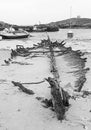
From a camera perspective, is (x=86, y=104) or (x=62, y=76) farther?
(x=62, y=76)

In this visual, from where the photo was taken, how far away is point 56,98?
5508 mm

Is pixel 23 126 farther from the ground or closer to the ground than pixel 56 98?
closer to the ground

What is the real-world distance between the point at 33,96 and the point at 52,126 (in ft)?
6.27

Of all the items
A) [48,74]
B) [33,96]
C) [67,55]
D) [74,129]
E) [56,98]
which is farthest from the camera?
[67,55]

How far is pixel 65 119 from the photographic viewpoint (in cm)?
545

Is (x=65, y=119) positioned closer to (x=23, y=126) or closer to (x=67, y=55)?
(x=23, y=126)

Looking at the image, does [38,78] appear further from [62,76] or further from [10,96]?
[10,96]

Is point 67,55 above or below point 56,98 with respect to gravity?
below

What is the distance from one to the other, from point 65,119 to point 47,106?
2.54 feet

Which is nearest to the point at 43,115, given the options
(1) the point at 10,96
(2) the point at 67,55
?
(1) the point at 10,96

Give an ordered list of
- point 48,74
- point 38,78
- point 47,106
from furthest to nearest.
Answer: point 48,74, point 38,78, point 47,106

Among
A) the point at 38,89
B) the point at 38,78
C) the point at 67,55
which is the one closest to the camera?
the point at 38,89

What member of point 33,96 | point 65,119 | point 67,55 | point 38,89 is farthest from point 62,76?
point 67,55

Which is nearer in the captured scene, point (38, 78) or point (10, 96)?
point (10, 96)
